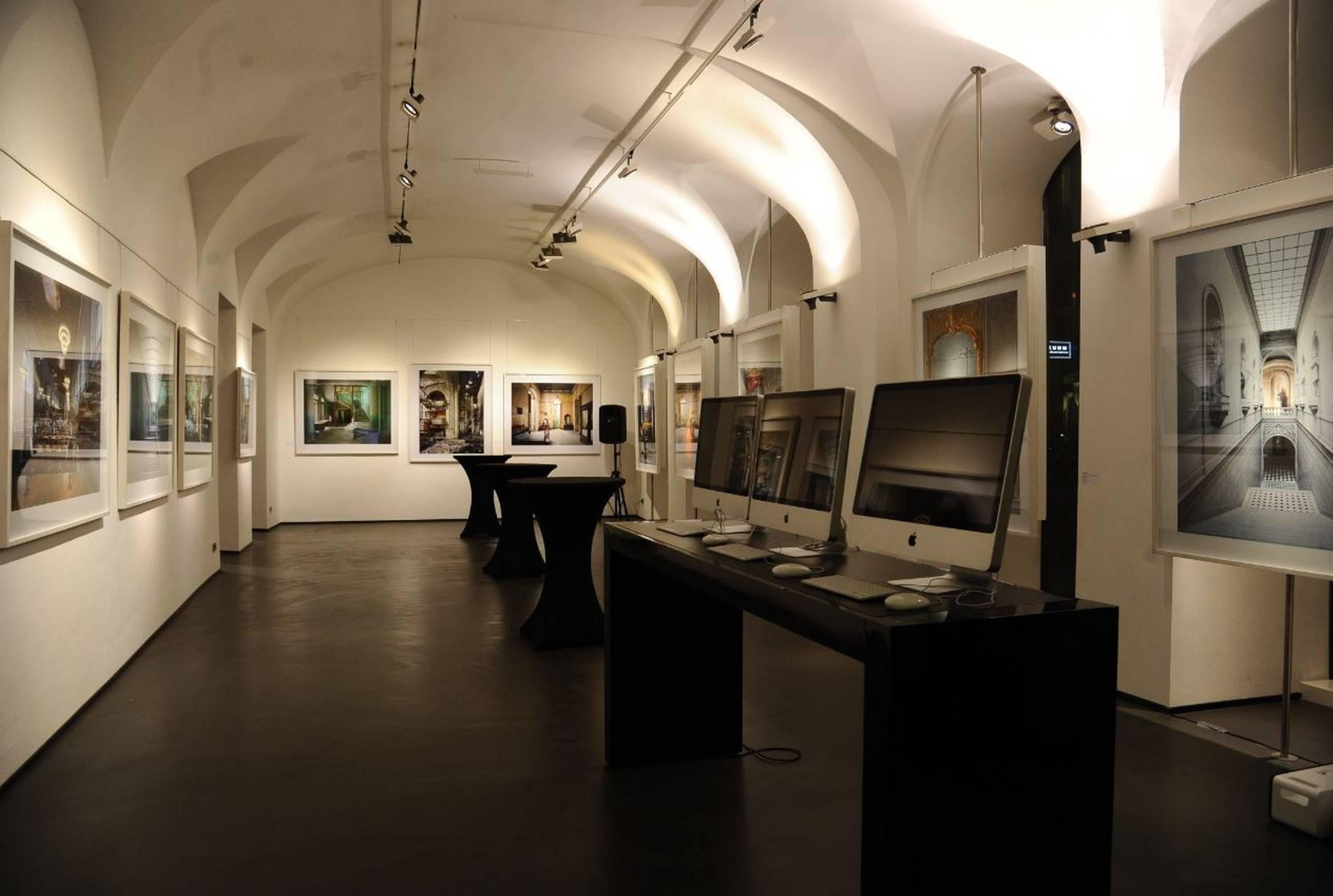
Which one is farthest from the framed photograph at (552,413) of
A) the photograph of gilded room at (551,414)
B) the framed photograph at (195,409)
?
the framed photograph at (195,409)

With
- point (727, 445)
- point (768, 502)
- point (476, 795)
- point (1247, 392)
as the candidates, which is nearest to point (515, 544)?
point (727, 445)

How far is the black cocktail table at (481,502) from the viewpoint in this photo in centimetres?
1284

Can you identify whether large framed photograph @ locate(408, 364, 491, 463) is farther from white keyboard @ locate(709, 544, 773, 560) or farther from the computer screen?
the computer screen

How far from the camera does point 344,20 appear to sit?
21.0ft

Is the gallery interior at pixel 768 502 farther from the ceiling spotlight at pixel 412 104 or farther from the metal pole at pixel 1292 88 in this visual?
the ceiling spotlight at pixel 412 104

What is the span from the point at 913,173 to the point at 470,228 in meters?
8.17

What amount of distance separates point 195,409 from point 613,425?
8.06m

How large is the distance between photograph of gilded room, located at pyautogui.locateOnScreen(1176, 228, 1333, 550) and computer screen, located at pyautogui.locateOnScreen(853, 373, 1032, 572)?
216cm

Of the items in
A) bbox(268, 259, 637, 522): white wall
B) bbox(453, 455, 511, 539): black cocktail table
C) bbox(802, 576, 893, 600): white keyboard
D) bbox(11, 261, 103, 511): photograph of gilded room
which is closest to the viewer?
bbox(802, 576, 893, 600): white keyboard

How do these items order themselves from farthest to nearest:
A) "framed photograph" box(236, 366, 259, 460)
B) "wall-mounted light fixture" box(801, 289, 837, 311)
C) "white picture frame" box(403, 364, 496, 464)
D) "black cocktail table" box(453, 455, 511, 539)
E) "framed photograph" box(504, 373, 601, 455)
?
"framed photograph" box(504, 373, 601, 455) → "white picture frame" box(403, 364, 496, 464) → "black cocktail table" box(453, 455, 511, 539) → "framed photograph" box(236, 366, 259, 460) → "wall-mounted light fixture" box(801, 289, 837, 311)

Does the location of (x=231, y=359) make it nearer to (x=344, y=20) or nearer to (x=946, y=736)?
(x=344, y=20)

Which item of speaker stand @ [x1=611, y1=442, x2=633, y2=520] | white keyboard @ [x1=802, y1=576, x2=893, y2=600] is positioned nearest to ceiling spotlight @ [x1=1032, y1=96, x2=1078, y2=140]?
white keyboard @ [x1=802, y1=576, x2=893, y2=600]

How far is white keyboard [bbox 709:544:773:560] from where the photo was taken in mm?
3318

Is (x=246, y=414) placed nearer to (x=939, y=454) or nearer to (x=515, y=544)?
(x=515, y=544)
